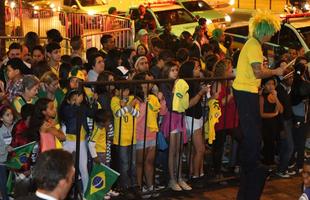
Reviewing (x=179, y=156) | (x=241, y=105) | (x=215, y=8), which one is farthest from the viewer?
(x=215, y=8)

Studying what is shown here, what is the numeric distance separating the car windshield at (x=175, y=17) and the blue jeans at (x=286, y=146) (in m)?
9.56

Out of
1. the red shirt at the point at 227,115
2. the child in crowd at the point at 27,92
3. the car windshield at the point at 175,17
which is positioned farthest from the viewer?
the car windshield at the point at 175,17

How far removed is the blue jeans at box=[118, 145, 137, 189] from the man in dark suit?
3.84 m

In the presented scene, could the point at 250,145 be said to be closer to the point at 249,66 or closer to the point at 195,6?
the point at 249,66

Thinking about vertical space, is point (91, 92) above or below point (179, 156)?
above

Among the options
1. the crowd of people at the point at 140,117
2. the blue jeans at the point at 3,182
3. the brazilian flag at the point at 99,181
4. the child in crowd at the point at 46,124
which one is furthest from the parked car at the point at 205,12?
the blue jeans at the point at 3,182

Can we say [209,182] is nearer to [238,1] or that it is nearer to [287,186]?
[287,186]

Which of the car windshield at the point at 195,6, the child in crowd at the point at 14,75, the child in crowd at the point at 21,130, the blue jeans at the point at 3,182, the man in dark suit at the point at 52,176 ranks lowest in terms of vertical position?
the blue jeans at the point at 3,182

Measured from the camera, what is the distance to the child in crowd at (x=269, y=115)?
30.9 feet

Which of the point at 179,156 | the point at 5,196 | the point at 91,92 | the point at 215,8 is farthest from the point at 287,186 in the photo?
the point at 215,8

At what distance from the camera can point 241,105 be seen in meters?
7.86

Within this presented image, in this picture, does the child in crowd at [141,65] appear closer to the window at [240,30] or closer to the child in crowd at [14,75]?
the child in crowd at [14,75]

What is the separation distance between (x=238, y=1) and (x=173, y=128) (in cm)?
2045

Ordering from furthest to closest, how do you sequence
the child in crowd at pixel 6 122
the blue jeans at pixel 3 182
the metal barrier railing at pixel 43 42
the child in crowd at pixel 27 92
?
1. the metal barrier railing at pixel 43 42
2. the child in crowd at pixel 27 92
3. the blue jeans at pixel 3 182
4. the child in crowd at pixel 6 122
